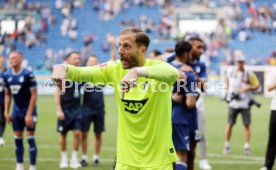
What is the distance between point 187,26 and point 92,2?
7309mm

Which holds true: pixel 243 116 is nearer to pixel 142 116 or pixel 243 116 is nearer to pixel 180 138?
pixel 180 138

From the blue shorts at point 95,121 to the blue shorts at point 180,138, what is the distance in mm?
4477

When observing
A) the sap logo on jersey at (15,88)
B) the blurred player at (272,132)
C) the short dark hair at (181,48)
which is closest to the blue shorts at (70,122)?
the sap logo on jersey at (15,88)

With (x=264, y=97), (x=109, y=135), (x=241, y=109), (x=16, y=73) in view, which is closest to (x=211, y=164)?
(x=241, y=109)

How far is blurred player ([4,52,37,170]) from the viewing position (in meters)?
11.3

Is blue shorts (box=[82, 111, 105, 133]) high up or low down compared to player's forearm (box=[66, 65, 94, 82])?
down

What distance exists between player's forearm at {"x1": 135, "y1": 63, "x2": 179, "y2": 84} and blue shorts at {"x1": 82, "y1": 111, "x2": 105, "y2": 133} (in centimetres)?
776

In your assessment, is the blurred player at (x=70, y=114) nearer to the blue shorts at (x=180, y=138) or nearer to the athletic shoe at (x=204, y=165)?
the athletic shoe at (x=204, y=165)

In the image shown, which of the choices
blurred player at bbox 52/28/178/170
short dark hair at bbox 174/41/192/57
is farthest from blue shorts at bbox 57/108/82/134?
blurred player at bbox 52/28/178/170

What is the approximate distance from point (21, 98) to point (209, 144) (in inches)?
253

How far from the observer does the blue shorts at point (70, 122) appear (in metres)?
12.9

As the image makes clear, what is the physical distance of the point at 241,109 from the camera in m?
15.2

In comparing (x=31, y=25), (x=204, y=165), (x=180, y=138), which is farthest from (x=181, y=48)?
(x=31, y=25)

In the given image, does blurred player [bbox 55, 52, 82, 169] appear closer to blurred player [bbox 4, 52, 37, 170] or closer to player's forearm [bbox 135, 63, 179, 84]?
blurred player [bbox 4, 52, 37, 170]
